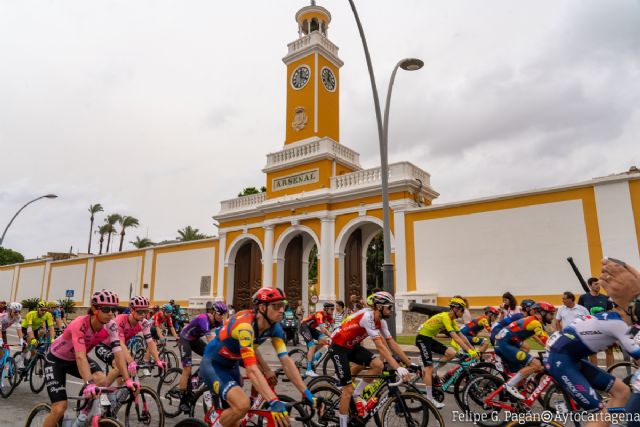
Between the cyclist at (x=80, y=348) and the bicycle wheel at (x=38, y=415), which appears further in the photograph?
the bicycle wheel at (x=38, y=415)

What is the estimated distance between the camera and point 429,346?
7.22 m

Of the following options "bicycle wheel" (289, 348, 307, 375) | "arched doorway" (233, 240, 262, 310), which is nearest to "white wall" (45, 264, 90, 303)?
"arched doorway" (233, 240, 262, 310)

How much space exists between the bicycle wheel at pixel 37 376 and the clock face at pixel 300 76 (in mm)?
20432

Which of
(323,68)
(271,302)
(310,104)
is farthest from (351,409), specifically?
(323,68)

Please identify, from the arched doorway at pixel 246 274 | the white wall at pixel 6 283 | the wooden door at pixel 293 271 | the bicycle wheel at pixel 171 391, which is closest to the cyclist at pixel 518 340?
the bicycle wheel at pixel 171 391

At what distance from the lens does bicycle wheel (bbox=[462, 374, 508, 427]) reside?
604 centimetres

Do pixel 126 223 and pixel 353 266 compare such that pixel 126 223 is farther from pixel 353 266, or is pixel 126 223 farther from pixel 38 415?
pixel 38 415

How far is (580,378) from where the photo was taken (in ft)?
13.3

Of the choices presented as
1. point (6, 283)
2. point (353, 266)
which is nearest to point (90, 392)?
point (353, 266)

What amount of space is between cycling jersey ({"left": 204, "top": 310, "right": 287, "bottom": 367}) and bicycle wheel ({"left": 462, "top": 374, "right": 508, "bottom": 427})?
3.34 m

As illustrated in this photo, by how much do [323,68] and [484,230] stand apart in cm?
1377

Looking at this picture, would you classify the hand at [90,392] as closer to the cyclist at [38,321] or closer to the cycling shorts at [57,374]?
the cycling shorts at [57,374]

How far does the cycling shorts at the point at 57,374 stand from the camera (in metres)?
4.54

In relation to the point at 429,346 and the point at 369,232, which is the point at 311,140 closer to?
the point at 369,232
